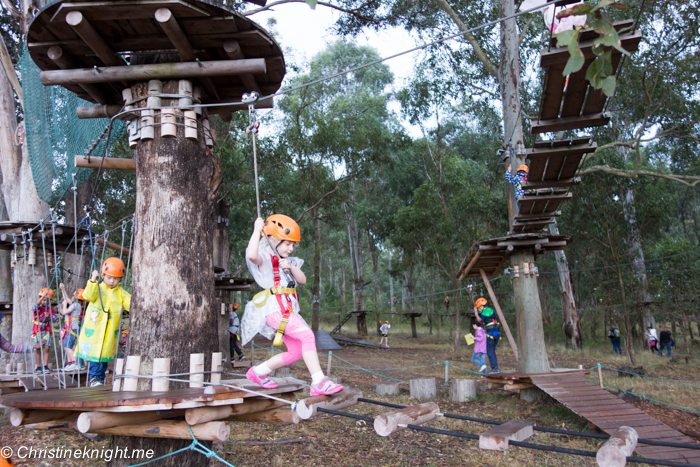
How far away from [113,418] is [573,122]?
5507 millimetres

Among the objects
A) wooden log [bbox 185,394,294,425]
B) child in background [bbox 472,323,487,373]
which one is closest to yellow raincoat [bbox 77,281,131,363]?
wooden log [bbox 185,394,294,425]

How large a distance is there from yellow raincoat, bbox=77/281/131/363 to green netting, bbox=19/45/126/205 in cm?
251

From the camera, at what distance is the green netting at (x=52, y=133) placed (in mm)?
6918

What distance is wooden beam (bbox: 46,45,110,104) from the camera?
3.60 meters

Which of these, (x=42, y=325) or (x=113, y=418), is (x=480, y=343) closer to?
(x=42, y=325)

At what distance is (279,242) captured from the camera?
364cm

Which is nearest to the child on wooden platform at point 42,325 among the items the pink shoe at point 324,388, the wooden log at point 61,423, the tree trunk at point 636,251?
the wooden log at point 61,423

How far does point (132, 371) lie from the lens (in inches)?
129

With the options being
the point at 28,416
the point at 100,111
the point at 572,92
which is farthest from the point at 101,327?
the point at 572,92

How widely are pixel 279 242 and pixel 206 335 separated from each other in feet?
2.73

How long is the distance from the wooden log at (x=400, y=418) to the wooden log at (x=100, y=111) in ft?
10.7

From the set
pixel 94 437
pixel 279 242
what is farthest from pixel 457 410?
pixel 279 242

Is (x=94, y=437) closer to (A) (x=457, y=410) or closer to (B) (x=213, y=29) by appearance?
(B) (x=213, y=29)

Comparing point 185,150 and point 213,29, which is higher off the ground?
point 213,29
